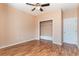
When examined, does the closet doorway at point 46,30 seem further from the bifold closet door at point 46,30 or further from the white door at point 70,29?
the white door at point 70,29

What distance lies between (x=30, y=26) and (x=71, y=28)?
214 cm

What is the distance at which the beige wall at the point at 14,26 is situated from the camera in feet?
12.8

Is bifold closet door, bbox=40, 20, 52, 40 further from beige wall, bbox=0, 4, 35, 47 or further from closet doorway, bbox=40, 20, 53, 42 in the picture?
beige wall, bbox=0, 4, 35, 47

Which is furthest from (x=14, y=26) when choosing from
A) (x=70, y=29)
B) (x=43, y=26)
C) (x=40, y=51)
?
(x=70, y=29)

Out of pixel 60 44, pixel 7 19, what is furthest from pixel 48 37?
pixel 7 19

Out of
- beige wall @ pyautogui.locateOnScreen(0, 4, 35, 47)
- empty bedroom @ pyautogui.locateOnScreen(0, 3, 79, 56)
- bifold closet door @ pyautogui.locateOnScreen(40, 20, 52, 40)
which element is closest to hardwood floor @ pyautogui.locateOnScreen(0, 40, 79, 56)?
empty bedroom @ pyautogui.locateOnScreen(0, 3, 79, 56)

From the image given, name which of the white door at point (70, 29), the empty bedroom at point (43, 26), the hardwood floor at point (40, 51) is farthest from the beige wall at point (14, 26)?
the white door at point (70, 29)

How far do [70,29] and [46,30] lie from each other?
3.77ft

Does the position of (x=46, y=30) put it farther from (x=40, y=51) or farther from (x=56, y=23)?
(x=40, y=51)

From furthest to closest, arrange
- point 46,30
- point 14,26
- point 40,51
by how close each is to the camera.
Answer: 1. point 14,26
2. point 46,30
3. point 40,51

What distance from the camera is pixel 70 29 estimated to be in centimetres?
434

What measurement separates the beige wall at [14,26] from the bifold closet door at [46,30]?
0.62 metres

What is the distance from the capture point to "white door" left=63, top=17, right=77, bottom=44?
4.25 m

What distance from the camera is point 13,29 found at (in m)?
4.41
